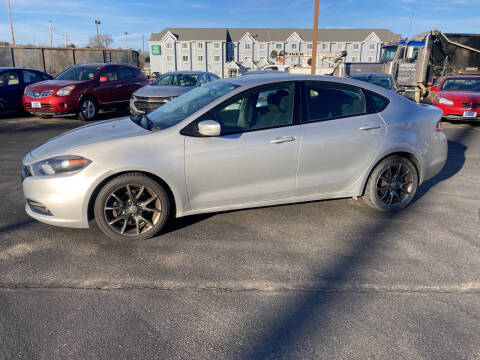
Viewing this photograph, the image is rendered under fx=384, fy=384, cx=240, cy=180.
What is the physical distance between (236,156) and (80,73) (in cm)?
1010

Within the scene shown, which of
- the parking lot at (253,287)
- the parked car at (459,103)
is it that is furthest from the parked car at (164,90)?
the parked car at (459,103)

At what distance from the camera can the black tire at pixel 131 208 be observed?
11.9 feet

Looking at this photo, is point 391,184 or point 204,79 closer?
point 391,184

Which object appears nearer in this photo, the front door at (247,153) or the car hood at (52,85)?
the front door at (247,153)

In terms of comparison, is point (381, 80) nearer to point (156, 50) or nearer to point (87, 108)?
point (87, 108)

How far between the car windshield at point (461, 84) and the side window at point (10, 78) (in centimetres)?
1378

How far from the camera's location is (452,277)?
10.5ft

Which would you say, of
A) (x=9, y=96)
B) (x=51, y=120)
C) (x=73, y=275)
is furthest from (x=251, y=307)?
(x=9, y=96)

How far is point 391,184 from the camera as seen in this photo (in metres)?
4.55

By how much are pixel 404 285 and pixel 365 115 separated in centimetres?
198

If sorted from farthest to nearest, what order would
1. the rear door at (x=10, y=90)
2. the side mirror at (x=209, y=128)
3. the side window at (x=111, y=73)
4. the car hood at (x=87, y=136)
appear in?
the side window at (x=111, y=73)
the rear door at (x=10, y=90)
the car hood at (x=87, y=136)
the side mirror at (x=209, y=128)

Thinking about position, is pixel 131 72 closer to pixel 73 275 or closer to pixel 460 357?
pixel 73 275

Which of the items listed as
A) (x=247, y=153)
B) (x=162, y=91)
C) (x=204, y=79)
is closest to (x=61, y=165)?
(x=247, y=153)

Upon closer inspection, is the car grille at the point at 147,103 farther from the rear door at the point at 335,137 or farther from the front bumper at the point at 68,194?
the front bumper at the point at 68,194
